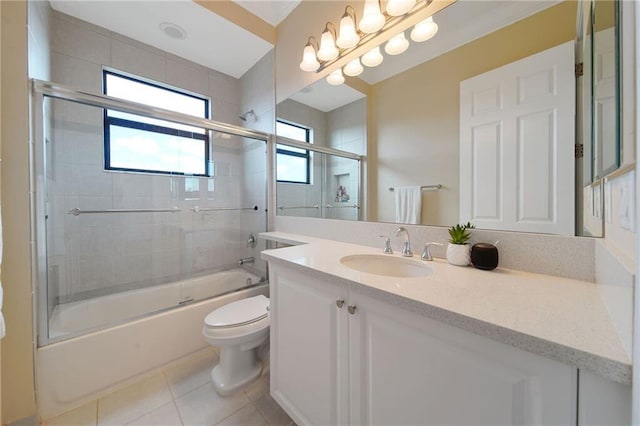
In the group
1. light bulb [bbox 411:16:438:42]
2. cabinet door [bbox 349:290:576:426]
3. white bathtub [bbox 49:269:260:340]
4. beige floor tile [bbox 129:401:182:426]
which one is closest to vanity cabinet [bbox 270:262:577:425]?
cabinet door [bbox 349:290:576:426]

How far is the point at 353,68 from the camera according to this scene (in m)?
1.42

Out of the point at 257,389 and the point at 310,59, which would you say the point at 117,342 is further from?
the point at 310,59

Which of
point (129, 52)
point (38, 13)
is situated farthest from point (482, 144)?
point (129, 52)

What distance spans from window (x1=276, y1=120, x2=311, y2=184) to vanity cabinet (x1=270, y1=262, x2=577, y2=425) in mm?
1008

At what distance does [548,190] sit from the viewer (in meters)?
0.82

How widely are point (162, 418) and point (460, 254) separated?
163 cm

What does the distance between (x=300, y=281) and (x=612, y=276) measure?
879 mm

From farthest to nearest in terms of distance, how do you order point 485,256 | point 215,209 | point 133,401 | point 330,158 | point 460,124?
point 215,209, point 330,158, point 133,401, point 460,124, point 485,256

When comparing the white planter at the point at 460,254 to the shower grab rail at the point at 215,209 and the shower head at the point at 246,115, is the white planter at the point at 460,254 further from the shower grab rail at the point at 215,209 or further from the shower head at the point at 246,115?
the shower head at the point at 246,115

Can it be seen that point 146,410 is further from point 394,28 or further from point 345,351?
point 394,28

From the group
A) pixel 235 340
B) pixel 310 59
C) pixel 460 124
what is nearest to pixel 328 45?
pixel 310 59

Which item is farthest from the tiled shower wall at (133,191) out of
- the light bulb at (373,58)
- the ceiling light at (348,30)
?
the light bulb at (373,58)

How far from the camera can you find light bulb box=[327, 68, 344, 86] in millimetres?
1511

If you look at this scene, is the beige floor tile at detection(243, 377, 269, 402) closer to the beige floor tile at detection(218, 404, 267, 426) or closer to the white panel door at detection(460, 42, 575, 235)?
the beige floor tile at detection(218, 404, 267, 426)
